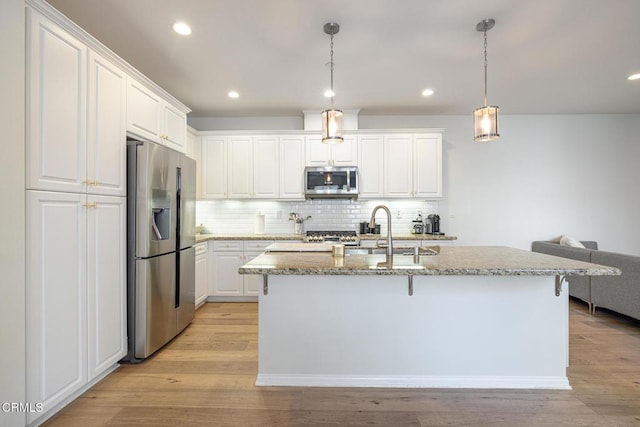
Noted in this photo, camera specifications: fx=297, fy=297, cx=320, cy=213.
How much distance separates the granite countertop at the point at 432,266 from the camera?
1653mm

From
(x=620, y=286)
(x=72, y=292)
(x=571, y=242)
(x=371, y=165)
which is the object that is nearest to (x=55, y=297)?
(x=72, y=292)

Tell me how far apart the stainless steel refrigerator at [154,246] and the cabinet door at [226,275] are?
1.03 m

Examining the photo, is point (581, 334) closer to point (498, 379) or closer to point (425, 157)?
point (498, 379)

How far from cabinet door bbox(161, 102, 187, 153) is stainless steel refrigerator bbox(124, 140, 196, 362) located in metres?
0.23

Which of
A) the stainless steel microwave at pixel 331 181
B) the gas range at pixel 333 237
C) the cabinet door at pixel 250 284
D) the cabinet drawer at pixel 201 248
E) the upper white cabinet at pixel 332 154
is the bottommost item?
the cabinet door at pixel 250 284

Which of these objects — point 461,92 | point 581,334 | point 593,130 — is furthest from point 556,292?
point 593,130

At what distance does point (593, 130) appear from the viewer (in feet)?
15.3

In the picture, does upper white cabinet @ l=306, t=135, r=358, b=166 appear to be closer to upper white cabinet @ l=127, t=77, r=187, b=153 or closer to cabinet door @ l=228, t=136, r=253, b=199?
cabinet door @ l=228, t=136, r=253, b=199

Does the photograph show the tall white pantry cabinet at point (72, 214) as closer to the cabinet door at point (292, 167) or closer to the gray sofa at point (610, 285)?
the cabinet door at point (292, 167)

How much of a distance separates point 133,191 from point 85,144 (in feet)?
1.74

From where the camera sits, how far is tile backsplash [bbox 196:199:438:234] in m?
4.58

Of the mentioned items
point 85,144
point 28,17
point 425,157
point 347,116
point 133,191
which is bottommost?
point 133,191

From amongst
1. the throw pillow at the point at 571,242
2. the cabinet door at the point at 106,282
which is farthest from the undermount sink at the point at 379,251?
the throw pillow at the point at 571,242

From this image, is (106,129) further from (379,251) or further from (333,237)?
(333,237)
